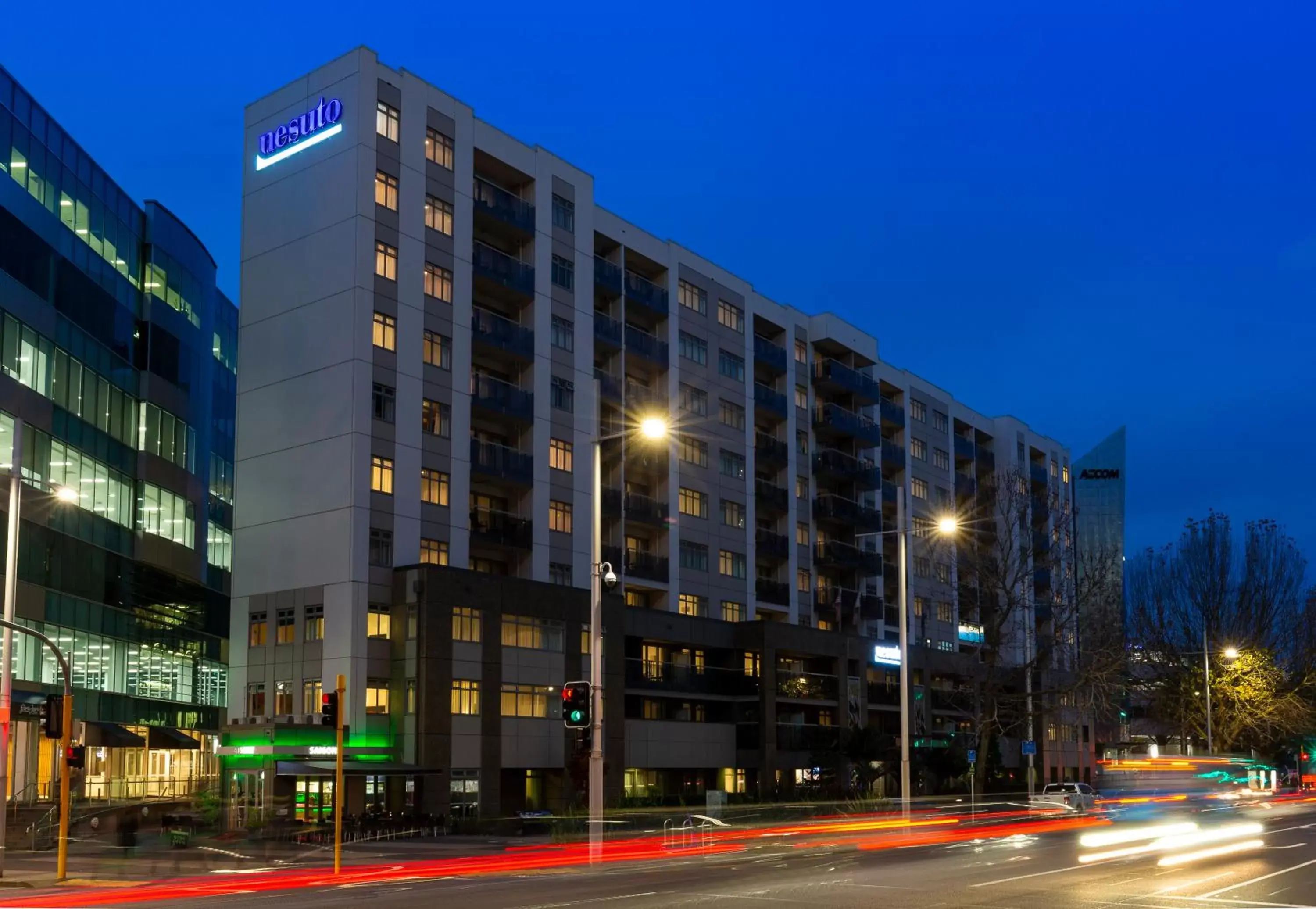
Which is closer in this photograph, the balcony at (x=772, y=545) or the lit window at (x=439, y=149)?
the lit window at (x=439, y=149)

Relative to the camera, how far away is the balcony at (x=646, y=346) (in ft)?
257

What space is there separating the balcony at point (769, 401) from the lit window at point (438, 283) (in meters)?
27.7

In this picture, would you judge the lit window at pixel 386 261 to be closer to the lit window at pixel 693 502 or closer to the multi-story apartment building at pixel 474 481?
the multi-story apartment building at pixel 474 481

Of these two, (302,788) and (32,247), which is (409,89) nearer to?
(32,247)

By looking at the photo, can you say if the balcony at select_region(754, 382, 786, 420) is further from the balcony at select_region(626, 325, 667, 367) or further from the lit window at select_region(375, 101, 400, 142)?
the lit window at select_region(375, 101, 400, 142)

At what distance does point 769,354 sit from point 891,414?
16.6 m

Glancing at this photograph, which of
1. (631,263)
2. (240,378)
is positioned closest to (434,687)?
(240,378)

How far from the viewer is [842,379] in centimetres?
9538

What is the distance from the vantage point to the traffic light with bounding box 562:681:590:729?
102 feet

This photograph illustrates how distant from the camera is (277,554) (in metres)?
63.5

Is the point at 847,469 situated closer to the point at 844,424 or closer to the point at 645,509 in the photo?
the point at 844,424

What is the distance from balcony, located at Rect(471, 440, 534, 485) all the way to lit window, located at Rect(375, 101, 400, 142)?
48.6 feet

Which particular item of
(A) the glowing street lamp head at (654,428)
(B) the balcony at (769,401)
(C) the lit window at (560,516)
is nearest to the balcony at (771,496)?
(B) the balcony at (769,401)

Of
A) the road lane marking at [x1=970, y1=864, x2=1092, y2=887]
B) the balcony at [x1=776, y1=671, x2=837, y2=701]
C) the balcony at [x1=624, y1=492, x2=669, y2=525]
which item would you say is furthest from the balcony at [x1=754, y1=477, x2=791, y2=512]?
the road lane marking at [x1=970, y1=864, x2=1092, y2=887]
